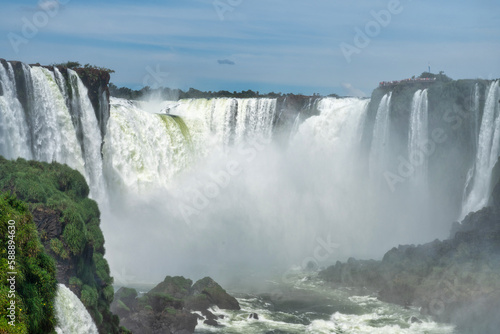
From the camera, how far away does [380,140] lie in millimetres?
38812

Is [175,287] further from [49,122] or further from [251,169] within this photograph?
[251,169]

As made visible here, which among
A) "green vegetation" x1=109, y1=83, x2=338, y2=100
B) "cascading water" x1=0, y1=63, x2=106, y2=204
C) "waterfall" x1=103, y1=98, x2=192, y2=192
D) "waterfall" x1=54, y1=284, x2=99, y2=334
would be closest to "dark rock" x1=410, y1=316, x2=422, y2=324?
"waterfall" x1=54, y1=284, x2=99, y2=334

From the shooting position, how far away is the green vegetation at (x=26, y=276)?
37.0ft

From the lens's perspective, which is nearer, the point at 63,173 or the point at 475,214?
the point at 63,173

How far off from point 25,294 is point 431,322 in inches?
685

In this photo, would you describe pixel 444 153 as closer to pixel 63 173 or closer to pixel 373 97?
pixel 373 97

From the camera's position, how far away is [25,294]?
39.5ft

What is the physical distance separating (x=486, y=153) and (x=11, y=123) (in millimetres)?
22880

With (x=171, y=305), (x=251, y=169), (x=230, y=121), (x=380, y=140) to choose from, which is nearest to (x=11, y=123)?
(x=171, y=305)

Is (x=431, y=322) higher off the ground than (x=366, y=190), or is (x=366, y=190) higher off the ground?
(x=366, y=190)

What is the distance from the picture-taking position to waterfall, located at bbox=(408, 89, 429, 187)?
117ft

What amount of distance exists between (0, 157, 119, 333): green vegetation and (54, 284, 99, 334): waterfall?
2282mm

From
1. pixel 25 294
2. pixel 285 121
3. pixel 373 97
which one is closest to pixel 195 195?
pixel 285 121

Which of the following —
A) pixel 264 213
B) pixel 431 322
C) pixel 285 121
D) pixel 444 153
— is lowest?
pixel 431 322
